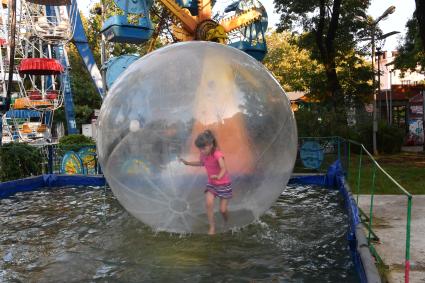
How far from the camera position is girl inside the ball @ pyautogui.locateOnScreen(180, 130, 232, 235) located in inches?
181

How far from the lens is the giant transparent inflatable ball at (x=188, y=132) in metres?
4.68

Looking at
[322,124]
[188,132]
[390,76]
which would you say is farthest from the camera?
[390,76]

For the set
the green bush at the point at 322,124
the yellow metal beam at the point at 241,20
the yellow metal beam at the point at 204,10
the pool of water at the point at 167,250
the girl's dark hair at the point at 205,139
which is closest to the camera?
the girl's dark hair at the point at 205,139

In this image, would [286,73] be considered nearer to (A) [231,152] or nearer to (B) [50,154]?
(B) [50,154]

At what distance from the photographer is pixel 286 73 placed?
4812cm

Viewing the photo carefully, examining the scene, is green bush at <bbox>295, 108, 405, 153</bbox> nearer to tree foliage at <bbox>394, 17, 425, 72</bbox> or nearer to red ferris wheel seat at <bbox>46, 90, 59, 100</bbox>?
tree foliage at <bbox>394, 17, 425, 72</bbox>

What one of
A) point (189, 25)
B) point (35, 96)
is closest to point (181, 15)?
point (189, 25)

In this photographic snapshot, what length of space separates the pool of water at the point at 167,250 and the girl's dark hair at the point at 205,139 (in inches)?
60.6

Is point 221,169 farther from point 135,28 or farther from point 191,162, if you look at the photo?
point 135,28

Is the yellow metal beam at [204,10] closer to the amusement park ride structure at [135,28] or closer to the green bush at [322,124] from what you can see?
the amusement park ride structure at [135,28]

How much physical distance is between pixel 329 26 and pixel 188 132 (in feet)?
64.8

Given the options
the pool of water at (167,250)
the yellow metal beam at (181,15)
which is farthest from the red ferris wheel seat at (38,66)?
the pool of water at (167,250)

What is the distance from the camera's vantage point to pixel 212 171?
4.72m

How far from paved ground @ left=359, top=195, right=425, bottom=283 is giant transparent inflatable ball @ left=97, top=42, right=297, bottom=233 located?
1976mm
